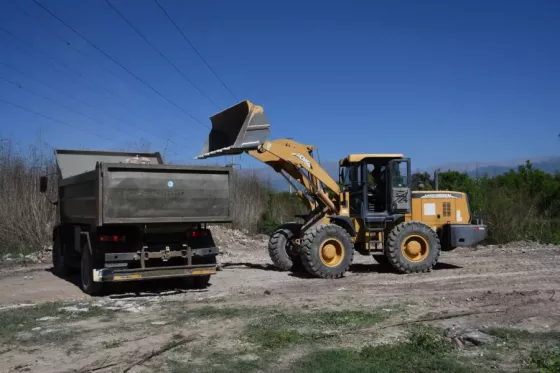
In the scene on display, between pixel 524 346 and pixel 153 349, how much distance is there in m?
4.31

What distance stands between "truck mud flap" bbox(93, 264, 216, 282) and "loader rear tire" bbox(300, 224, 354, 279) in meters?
2.56

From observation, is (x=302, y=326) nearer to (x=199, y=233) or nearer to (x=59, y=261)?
(x=199, y=233)

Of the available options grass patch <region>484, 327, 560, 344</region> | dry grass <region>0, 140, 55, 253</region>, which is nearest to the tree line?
dry grass <region>0, 140, 55, 253</region>

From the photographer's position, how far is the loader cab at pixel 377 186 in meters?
13.2

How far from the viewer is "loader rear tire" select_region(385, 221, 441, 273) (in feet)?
42.3

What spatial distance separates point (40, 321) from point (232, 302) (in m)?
3.02

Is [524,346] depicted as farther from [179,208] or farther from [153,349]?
[179,208]

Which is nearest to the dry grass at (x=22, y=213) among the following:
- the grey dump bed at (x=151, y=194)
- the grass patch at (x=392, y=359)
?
the grey dump bed at (x=151, y=194)

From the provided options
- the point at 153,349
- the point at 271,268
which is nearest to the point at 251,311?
the point at 153,349

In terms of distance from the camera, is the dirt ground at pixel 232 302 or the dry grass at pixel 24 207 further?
the dry grass at pixel 24 207

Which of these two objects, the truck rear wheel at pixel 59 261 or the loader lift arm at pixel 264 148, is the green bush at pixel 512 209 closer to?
the loader lift arm at pixel 264 148

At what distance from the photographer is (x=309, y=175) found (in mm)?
13312

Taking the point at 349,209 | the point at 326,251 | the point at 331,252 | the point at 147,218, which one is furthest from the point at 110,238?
the point at 349,209

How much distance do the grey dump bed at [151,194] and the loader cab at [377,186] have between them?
3.88m
